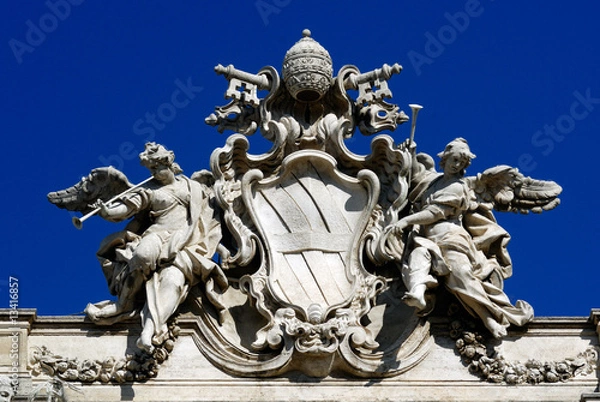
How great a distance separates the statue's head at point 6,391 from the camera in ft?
86.8

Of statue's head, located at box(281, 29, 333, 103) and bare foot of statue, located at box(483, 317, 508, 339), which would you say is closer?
bare foot of statue, located at box(483, 317, 508, 339)

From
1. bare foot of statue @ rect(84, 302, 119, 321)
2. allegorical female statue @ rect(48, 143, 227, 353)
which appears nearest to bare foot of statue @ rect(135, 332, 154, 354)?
allegorical female statue @ rect(48, 143, 227, 353)

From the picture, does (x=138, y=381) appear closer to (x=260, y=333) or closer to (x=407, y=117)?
(x=260, y=333)

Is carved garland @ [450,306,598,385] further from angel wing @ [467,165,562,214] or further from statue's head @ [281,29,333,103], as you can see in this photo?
statue's head @ [281,29,333,103]

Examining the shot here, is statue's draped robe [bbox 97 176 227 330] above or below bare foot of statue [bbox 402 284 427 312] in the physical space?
above

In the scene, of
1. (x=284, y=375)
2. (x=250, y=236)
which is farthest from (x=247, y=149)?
(x=284, y=375)

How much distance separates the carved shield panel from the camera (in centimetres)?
2752

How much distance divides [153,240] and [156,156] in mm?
1107

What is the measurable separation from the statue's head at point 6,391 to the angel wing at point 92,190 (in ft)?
8.51

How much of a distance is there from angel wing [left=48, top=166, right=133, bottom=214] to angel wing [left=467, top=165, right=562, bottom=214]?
4.07 metres

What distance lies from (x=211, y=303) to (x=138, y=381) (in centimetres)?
132

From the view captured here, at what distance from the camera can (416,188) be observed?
2823 centimetres

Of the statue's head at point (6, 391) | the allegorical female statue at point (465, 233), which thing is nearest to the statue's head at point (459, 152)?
the allegorical female statue at point (465, 233)

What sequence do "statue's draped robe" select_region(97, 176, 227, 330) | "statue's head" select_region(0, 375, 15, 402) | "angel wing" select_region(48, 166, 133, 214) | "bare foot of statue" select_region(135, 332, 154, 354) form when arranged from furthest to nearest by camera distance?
1. "angel wing" select_region(48, 166, 133, 214)
2. "statue's draped robe" select_region(97, 176, 227, 330)
3. "bare foot of statue" select_region(135, 332, 154, 354)
4. "statue's head" select_region(0, 375, 15, 402)
